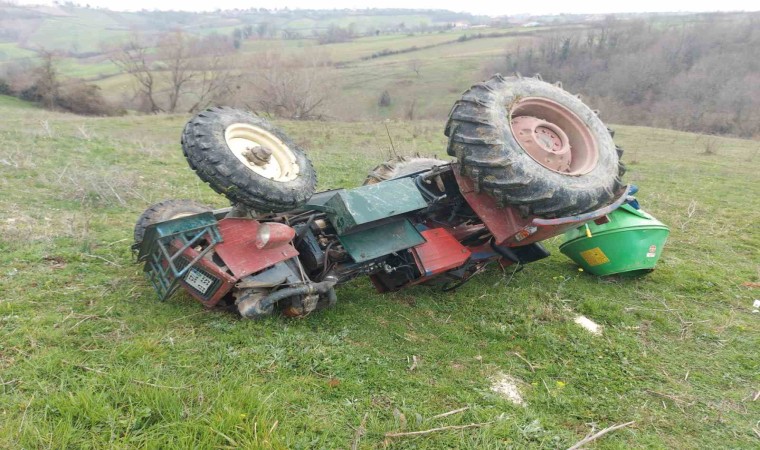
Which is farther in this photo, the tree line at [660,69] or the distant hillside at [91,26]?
the distant hillside at [91,26]

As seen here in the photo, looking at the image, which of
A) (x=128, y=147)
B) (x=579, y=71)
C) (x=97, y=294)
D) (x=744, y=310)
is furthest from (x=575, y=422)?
(x=579, y=71)

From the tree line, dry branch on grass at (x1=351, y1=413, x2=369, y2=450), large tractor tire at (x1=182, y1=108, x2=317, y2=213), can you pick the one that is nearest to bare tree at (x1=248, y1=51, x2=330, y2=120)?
the tree line

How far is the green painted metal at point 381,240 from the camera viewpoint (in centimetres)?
376

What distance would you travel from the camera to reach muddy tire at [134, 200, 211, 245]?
428cm

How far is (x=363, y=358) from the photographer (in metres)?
3.33

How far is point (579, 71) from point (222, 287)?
55.8 m

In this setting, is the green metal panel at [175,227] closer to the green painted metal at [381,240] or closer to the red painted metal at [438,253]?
the green painted metal at [381,240]

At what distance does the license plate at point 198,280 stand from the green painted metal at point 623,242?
12.5ft

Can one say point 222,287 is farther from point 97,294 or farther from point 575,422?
point 575,422

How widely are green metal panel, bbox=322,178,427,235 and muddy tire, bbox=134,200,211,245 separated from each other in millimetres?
1357

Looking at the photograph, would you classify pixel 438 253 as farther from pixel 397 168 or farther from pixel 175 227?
pixel 175 227

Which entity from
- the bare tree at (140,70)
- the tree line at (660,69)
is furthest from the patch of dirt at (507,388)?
the bare tree at (140,70)

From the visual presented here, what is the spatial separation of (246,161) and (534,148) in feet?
7.62

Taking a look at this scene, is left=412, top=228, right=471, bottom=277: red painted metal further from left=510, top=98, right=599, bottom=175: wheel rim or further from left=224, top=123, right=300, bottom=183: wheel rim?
left=224, top=123, right=300, bottom=183: wheel rim
